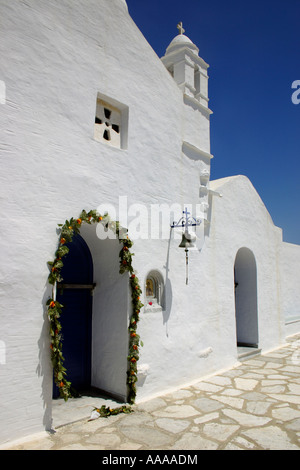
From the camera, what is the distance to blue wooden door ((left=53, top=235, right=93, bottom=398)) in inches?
212

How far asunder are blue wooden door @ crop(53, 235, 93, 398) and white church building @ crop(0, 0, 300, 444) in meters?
0.02

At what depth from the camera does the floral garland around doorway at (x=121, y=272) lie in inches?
159

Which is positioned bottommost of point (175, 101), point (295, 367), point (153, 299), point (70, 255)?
point (295, 367)

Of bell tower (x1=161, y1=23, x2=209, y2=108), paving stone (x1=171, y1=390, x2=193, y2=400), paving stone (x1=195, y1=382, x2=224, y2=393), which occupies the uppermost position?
bell tower (x1=161, y1=23, x2=209, y2=108)

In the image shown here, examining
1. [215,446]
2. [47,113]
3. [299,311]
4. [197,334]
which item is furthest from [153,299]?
[299,311]

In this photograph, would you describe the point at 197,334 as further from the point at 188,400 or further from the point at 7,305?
the point at 7,305

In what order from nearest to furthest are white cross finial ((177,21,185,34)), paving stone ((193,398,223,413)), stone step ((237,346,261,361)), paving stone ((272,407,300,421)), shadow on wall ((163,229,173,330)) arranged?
paving stone ((272,407,300,421))
paving stone ((193,398,223,413))
shadow on wall ((163,229,173,330))
white cross finial ((177,21,185,34))
stone step ((237,346,261,361))

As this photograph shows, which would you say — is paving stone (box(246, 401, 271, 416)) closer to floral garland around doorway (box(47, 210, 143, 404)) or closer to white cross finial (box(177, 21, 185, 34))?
floral garland around doorway (box(47, 210, 143, 404))

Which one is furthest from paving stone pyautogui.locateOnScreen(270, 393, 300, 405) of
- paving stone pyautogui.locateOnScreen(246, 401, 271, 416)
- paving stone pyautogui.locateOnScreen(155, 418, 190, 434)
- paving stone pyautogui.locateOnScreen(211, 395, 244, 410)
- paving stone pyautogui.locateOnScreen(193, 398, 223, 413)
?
paving stone pyautogui.locateOnScreen(155, 418, 190, 434)

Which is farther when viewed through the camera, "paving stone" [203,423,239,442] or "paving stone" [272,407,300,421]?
"paving stone" [272,407,300,421]

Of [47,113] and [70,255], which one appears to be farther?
[70,255]

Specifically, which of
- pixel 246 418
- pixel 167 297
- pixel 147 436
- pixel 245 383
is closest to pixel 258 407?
pixel 246 418
